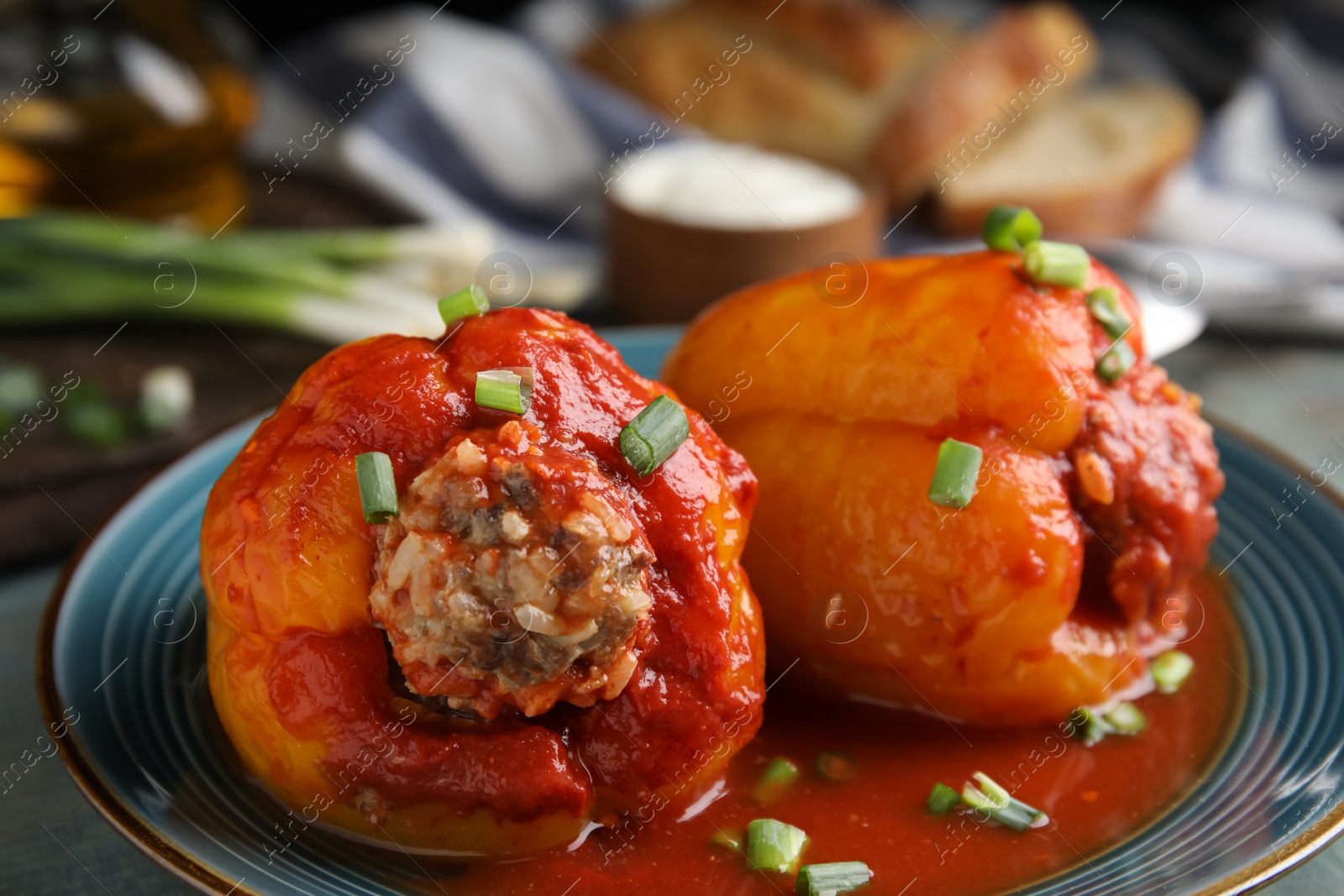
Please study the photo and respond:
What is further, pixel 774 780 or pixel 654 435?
pixel 774 780

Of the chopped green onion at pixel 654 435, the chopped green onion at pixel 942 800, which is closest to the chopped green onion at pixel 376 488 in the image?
the chopped green onion at pixel 654 435

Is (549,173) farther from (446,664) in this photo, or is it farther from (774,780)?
(446,664)

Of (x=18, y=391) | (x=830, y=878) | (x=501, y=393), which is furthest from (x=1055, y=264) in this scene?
(x=18, y=391)

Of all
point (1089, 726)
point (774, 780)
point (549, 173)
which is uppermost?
point (549, 173)

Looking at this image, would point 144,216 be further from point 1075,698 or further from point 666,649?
point 1075,698

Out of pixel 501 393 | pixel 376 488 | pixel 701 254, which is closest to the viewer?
pixel 376 488

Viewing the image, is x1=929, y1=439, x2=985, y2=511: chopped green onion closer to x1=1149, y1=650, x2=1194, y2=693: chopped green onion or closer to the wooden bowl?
x1=1149, y1=650, x2=1194, y2=693: chopped green onion

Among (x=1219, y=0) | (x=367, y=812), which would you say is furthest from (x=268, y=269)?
(x=1219, y=0)

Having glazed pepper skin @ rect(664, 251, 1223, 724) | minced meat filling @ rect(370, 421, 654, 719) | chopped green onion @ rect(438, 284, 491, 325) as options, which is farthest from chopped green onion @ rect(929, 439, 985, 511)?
chopped green onion @ rect(438, 284, 491, 325)
